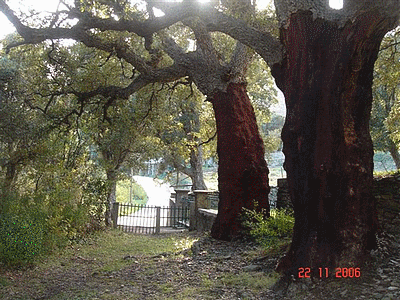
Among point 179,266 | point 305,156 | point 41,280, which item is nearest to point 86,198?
point 41,280

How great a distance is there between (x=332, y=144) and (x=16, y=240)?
21.5 ft

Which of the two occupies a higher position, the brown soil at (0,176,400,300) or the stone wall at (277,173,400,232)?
the stone wall at (277,173,400,232)

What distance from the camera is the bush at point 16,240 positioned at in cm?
761

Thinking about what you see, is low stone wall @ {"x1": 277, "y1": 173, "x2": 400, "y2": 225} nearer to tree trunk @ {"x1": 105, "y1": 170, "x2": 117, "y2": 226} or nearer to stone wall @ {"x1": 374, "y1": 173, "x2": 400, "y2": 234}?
stone wall @ {"x1": 374, "y1": 173, "x2": 400, "y2": 234}

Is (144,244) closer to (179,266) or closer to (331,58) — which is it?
(179,266)

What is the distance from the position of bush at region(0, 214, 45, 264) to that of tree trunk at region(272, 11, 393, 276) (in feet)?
17.9

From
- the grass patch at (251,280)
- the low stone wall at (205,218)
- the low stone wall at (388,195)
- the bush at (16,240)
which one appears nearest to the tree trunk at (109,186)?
the low stone wall at (205,218)

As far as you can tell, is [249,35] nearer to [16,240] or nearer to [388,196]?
[388,196]

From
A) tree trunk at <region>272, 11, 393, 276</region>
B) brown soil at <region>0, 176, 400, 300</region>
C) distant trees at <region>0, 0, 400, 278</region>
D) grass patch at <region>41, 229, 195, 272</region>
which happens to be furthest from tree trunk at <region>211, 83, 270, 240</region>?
tree trunk at <region>272, 11, 393, 276</region>

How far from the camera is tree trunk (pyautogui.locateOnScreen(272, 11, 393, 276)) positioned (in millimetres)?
4727

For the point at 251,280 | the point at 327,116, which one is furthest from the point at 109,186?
the point at 327,116

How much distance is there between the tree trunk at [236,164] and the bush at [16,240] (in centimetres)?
421

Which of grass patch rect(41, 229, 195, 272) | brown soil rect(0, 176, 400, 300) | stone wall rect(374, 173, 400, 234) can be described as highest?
stone wall rect(374, 173, 400, 234)

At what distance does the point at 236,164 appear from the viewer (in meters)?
9.12
